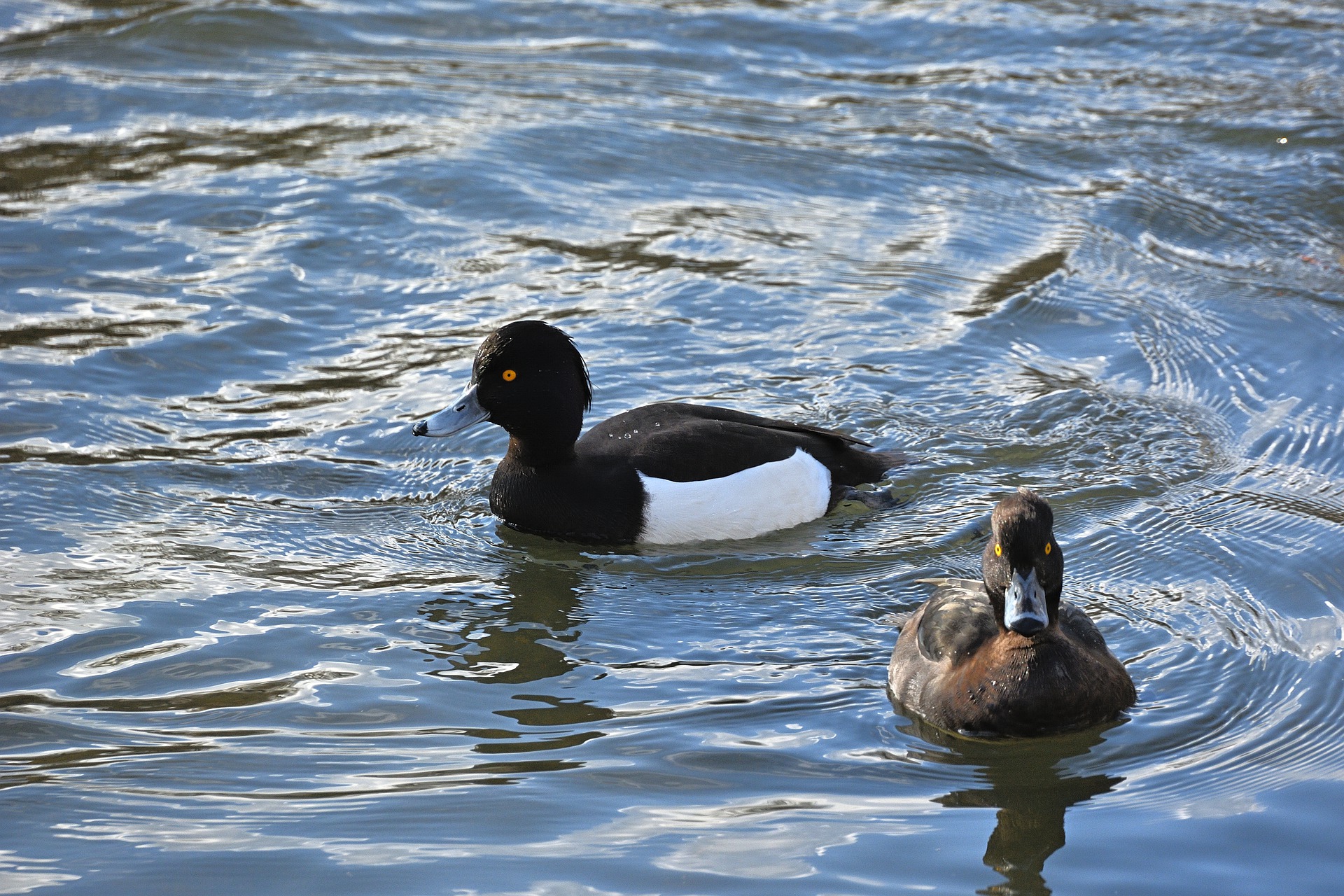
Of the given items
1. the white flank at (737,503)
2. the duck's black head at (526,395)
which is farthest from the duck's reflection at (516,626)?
the duck's black head at (526,395)

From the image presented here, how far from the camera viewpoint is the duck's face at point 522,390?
24.2 ft

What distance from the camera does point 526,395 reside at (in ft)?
24.2

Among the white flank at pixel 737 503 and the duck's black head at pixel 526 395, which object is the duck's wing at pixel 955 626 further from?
the duck's black head at pixel 526 395

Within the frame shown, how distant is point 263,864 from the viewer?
15.3 feet

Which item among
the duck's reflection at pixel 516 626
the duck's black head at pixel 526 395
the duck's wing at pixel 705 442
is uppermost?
the duck's black head at pixel 526 395

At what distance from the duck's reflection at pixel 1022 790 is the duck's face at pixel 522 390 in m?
2.63

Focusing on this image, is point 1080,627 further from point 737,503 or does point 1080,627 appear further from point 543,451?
point 543,451

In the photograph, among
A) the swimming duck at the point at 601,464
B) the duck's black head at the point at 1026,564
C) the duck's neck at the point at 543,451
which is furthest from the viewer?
the duck's neck at the point at 543,451

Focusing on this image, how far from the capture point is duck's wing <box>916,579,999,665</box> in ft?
18.3

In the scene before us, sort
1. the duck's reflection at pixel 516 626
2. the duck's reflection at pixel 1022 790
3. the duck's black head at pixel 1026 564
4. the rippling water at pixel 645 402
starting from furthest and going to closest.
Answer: the duck's reflection at pixel 516 626
the duck's black head at pixel 1026 564
the rippling water at pixel 645 402
the duck's reflection at pixel 1022 790

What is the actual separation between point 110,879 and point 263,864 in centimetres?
45

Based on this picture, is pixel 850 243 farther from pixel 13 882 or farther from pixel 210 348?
pixel 13 882

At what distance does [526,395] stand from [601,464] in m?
0.50

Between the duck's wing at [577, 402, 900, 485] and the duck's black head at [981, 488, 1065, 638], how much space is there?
2174mm
